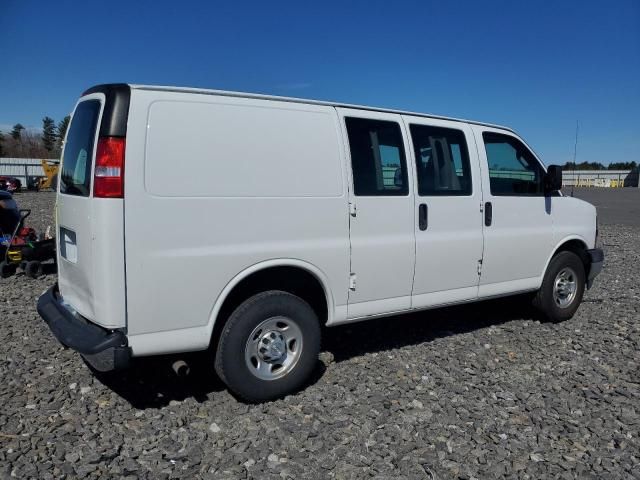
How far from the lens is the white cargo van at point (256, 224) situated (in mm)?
3303

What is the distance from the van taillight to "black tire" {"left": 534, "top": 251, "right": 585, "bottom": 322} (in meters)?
4.59

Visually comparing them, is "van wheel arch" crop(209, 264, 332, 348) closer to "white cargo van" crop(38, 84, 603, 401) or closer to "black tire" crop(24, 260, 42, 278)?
"white cargo van" crop(38, 84, 603, 401)

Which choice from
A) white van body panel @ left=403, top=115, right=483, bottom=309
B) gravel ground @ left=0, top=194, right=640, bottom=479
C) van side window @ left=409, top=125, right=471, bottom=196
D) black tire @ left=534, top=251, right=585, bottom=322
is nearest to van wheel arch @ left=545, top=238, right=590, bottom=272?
black tire @ left=534, top=251, right=585, bottom=322

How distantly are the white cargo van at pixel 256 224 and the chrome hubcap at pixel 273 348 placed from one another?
11 millimetres

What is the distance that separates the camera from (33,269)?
26.0 feet

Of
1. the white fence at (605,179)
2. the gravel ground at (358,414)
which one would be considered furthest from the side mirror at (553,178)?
the white fence at (605,179)

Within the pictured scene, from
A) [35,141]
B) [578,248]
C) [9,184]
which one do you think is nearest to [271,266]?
[578,248]

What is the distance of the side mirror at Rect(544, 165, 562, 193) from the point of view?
18.2 ft

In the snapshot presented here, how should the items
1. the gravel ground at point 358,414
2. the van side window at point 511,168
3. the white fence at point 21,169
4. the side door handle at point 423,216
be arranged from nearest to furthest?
the gravel ground at point 358,414, the side door handle at point 423,216, the van side window at point 511,168, the white fence at point 21,169

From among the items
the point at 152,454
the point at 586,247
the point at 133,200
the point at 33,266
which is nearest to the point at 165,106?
the point at 133,200

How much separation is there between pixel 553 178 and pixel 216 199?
3757 mm

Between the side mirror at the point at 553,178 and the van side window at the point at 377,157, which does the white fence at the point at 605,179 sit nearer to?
the side mirror at the point at 553,178

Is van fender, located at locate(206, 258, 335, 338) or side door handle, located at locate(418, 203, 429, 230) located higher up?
side door handle, located at locate(418, 203, 429, 230)

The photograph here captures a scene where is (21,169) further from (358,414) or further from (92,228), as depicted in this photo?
(358,414)
